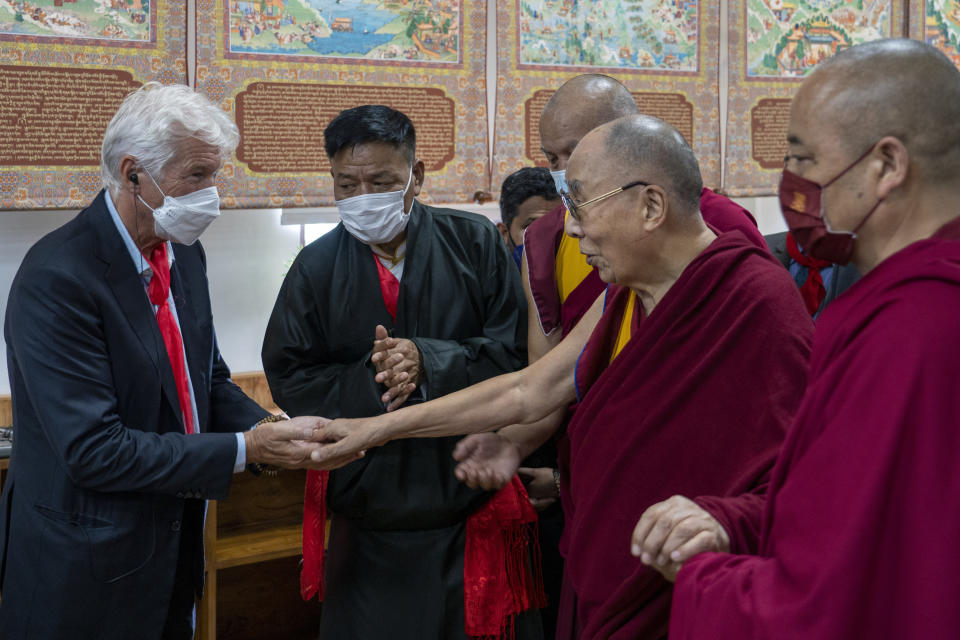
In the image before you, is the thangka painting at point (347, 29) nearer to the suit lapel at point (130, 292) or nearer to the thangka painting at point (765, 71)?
the thangka painting at point (765, 71)

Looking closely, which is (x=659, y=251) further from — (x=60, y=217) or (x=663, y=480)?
(x=60, y=217)

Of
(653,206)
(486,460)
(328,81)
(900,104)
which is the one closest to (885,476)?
(900,104)

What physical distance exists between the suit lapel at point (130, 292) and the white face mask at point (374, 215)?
51 cm

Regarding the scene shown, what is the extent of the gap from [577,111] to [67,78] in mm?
1922

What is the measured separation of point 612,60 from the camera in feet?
13.7

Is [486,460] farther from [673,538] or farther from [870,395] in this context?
[870,395]

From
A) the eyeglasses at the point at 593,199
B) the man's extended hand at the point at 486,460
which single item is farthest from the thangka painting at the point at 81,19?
the eyeglasses at the point at 593,199

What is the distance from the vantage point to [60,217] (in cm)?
345

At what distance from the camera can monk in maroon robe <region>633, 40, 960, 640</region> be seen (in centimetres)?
96

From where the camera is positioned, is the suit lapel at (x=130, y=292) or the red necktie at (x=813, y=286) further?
the red necktie at (x=813, y=286)

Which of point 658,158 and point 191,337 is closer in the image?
point 658,158

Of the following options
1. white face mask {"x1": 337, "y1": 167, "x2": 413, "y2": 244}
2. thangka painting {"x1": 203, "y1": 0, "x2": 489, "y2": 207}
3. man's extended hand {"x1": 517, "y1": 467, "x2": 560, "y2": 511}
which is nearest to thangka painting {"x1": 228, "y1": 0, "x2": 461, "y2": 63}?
thangka painting {"x1": 203, "y1": 0, "x2": 489, "y2": 207}

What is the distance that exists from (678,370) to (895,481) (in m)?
0.59

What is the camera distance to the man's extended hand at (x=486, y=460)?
2.10 metres
